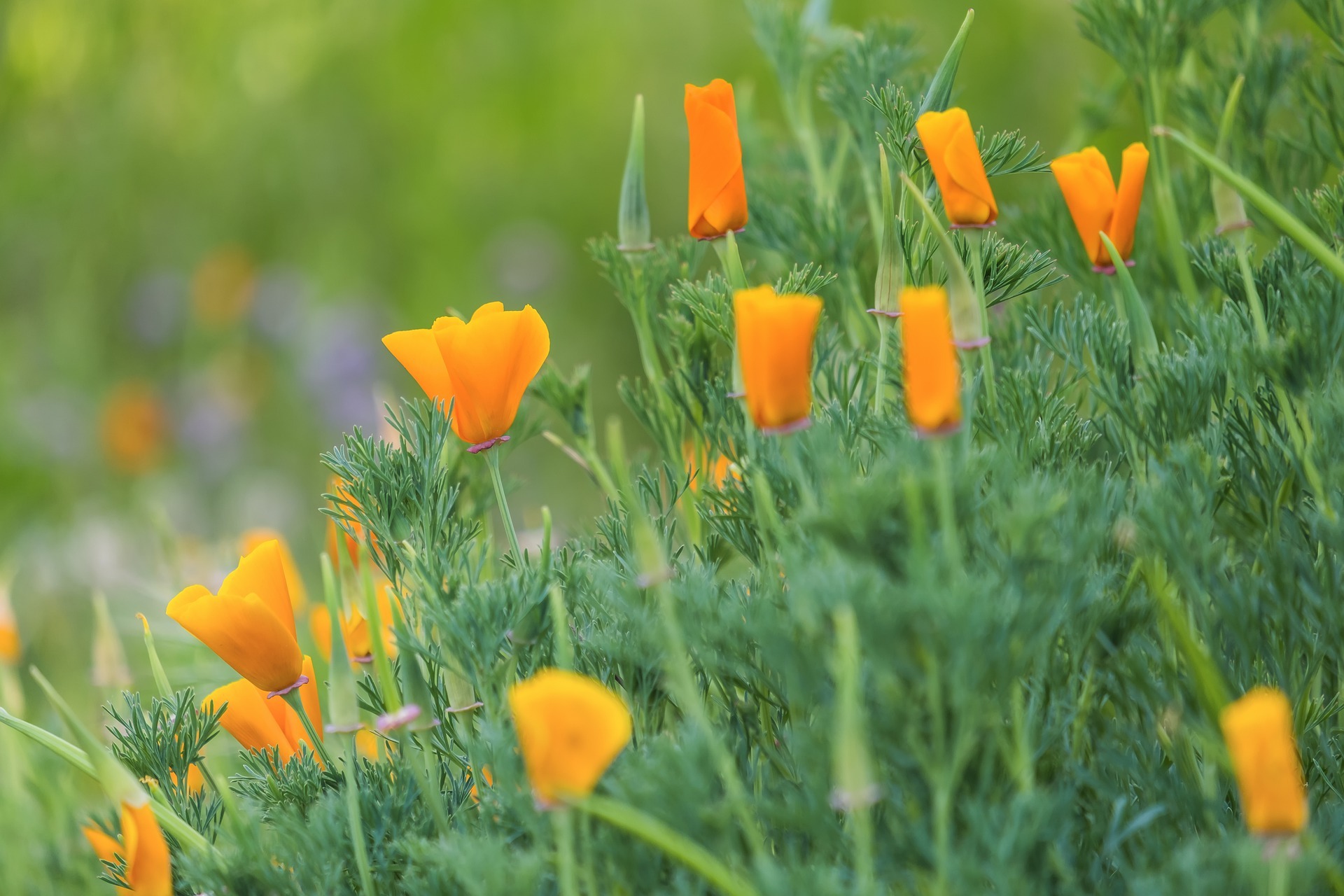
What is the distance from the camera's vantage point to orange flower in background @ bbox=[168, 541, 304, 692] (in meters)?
0.59

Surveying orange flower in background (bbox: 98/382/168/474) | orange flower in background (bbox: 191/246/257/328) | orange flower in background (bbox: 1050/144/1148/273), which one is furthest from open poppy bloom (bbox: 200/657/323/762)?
orange flower in background (bbox: 191/246/257/328)

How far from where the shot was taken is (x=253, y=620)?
1.99 ft

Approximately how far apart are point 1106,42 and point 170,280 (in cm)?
299

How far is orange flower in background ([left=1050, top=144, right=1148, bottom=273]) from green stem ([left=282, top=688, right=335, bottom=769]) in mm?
537

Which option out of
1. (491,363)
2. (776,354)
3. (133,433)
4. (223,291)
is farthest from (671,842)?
(223,291)

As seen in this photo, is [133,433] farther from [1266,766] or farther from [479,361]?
[1266,766]

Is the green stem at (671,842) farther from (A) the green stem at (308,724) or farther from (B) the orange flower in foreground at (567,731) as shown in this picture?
(A) the green stem at (308,724)

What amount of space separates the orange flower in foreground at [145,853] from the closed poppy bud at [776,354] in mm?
355

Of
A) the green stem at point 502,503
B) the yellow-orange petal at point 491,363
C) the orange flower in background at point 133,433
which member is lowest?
the orange flower in background at point 133,433

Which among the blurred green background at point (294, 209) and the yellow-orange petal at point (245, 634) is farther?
the blurred green background at point (294, 209)

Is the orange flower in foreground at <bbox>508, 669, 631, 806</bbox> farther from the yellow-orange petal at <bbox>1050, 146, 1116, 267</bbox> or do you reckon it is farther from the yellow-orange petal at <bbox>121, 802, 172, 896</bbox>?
the yellow-orange petal at <bbox>1050, 146, 1116, 267</bbox>

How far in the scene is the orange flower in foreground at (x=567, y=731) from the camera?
15.9 inches

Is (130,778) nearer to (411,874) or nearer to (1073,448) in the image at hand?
(411,874)

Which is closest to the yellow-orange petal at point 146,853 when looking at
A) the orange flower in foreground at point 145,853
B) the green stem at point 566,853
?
the orange flower in foreground at point 145,853
